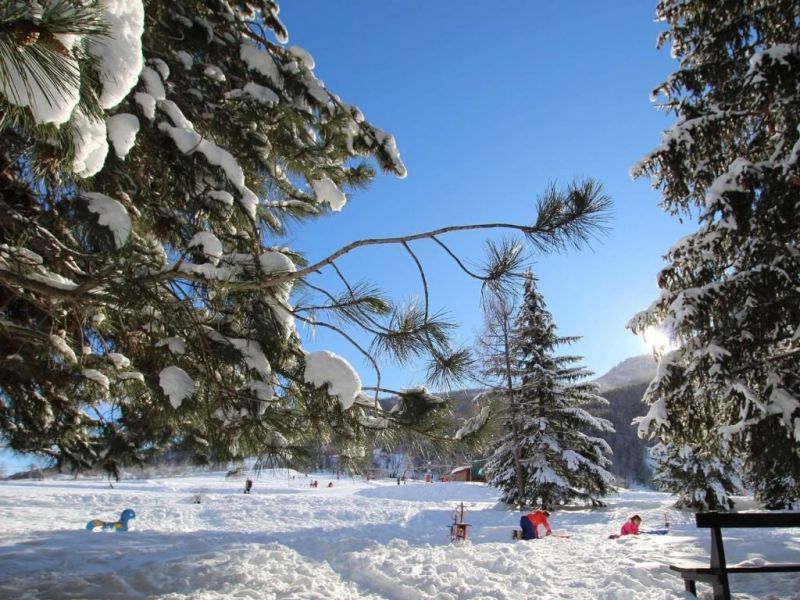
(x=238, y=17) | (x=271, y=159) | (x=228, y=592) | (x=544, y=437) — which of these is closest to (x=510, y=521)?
(x=544, y=437)

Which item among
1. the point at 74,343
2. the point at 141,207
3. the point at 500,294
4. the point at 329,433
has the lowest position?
the point at 329,433

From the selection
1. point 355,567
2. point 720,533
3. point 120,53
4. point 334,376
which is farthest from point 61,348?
point 720,533

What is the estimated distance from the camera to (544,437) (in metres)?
17.2

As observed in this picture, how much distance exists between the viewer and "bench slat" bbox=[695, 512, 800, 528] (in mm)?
4000

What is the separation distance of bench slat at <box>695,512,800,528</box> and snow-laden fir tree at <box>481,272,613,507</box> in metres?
11.7

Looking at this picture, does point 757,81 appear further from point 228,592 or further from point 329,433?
point 228,592

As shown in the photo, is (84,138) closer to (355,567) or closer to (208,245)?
(208,245)

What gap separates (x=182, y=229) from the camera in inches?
131

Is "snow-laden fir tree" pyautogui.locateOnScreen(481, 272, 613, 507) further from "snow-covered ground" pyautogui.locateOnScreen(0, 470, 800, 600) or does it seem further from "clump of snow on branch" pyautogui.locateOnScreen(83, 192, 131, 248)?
"clump of snow on branch" pyautogui.locateOnScreen(83, 192, 131, 248)

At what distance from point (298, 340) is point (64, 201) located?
1.81m

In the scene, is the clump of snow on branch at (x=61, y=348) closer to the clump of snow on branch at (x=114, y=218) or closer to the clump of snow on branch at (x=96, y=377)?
the clump of snow on branch at (x=96, y=377)

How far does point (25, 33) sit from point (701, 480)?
1976 cm

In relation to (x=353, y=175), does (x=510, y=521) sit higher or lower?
lower

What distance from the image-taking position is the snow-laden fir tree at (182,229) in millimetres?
1411
